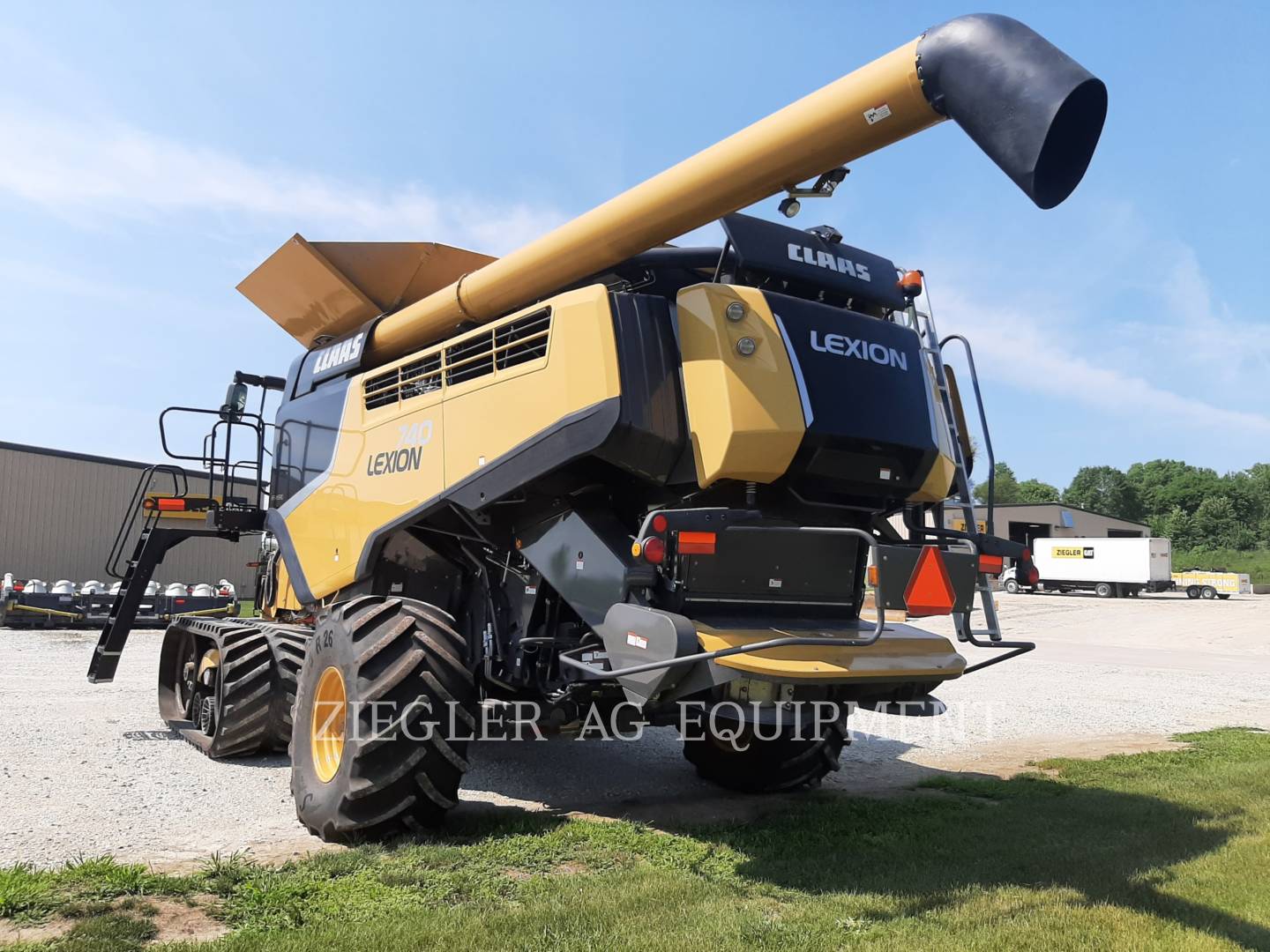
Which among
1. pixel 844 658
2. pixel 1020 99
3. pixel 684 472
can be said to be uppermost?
pixel 1020 99

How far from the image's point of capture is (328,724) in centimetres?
552

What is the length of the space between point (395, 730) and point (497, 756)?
2.97m

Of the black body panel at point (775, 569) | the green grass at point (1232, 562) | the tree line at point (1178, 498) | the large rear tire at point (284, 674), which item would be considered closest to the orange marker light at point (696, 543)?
the black body panel at point (775, 569)

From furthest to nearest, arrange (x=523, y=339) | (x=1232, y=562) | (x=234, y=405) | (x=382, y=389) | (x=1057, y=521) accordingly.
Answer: (x=1232, y=562) < (x=1057, y=521) < (x=234, y=405) < (x=382, y=389) < (x=523, y=339)

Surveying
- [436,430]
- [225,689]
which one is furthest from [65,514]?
[436,430]

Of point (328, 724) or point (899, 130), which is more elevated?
point (899, 130)

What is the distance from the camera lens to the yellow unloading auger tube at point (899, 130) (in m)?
3.51

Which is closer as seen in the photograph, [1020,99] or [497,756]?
[1020,99]

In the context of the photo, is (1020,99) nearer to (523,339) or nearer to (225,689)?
(523,339)

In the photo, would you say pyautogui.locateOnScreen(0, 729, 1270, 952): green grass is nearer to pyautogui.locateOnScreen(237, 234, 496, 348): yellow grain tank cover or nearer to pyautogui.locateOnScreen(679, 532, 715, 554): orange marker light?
pyautogui.locateOnScreen(679, 532, 715, 554): orange marker light

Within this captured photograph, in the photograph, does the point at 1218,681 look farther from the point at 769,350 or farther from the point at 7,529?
the point at 7,529

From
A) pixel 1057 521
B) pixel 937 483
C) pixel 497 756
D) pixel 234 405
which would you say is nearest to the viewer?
pixel 937 483

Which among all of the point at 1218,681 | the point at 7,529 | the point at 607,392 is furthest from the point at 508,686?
the point at 7,529

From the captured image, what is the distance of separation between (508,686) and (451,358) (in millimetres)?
1981
